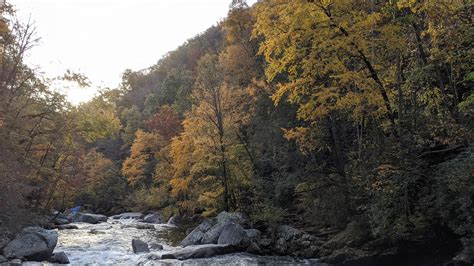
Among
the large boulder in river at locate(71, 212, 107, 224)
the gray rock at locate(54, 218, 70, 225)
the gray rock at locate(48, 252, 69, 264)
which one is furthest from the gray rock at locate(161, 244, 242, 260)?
the large boulder in river at locate(71, 212, 107, 224)

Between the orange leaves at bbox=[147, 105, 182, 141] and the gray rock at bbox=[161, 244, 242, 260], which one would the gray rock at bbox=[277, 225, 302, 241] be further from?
the orange leaves at bbox=[147, 105, 182, 141]

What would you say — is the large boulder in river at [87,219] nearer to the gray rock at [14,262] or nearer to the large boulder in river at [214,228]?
the large boulder in river at [214,228]

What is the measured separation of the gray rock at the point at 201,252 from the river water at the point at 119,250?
1.25 ft

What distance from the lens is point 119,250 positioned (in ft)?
64.3

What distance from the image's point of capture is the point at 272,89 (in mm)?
25219

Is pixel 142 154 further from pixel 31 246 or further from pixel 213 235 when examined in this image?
pixel 31 246

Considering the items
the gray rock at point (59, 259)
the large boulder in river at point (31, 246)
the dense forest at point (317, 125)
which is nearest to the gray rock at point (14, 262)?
the large boulder in river at point (31, 246)

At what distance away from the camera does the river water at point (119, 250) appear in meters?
16.0

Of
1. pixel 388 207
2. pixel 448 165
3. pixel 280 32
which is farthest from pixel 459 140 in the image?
pixel 280 32

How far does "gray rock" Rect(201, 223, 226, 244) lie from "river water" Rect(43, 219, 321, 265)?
4.74ft

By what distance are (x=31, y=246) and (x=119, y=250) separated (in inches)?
171

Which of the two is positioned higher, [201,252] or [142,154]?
[142,154]

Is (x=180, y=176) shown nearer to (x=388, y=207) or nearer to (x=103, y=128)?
(x=103, y=128)

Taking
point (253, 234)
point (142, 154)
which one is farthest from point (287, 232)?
point (142, 154)
